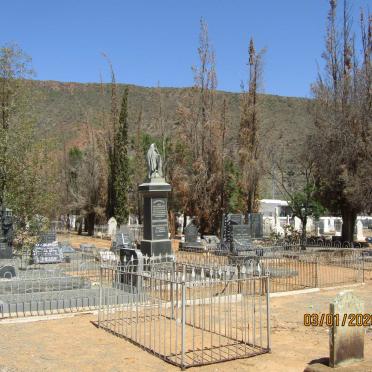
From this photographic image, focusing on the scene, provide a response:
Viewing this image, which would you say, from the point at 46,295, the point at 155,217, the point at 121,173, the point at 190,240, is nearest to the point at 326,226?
the point at 121,173

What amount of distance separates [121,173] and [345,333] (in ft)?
99.1

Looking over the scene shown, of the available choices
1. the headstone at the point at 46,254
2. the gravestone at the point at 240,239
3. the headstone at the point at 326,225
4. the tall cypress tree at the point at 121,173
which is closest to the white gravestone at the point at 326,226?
the headstone at the point at 326,225

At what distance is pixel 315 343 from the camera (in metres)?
8.48

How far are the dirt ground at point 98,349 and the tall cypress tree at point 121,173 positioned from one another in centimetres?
2531

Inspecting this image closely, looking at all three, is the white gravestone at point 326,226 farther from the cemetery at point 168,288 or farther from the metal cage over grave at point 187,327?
the metal cage over grave at point 187,327

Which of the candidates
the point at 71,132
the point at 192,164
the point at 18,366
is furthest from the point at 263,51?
the point at 71,132

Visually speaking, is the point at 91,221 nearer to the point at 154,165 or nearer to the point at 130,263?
the point at 154,165

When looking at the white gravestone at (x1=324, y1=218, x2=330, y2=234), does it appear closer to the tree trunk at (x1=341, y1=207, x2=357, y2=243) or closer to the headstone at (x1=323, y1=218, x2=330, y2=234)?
the headstone at (x1=323, y1=218, x2=330, y2=234)

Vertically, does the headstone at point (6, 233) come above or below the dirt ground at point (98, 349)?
above

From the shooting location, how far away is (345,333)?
653cm

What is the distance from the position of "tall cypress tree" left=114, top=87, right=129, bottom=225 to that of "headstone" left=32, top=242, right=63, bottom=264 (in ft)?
52.3

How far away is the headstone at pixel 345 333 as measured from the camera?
20.8 feet

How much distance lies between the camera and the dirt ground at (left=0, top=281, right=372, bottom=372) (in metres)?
7.12

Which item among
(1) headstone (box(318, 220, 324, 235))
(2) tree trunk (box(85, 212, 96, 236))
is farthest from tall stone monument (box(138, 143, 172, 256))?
(1) headstone (box(318, 220, 324, 235))
